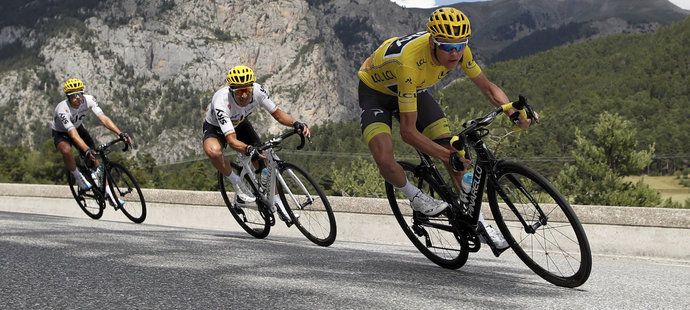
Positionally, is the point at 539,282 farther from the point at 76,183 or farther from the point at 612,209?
the point at 76,183

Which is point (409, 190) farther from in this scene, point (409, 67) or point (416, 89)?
point (409, 67)

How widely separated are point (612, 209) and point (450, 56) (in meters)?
4.62

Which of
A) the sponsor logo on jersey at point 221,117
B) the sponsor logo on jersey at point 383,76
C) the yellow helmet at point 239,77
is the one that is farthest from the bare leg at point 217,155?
the sponsor logo on jersey at point 383,76

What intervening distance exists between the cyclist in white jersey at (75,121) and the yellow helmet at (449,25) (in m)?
6.60

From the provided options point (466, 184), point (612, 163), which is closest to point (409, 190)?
point (466, 184)

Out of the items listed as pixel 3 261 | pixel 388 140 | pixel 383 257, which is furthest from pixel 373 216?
pixel 3 261

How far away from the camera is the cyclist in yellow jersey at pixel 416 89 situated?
5.09 metres

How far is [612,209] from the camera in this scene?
344 inches

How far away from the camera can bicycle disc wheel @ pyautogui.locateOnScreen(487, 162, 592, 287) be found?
4699 millimetres

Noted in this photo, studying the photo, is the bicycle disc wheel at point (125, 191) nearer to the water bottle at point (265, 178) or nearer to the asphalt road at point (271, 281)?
the water bottle at point (265, 178)

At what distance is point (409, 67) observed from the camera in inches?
213

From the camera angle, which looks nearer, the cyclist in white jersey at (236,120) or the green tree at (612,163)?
the cyclist in white jersey at (236,120)

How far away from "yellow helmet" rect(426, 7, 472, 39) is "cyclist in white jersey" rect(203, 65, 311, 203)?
280cm

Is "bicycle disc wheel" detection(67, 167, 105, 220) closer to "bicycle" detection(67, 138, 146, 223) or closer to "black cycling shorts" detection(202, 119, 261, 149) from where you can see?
"bicycle" detection(67, 138, 146, 223)
